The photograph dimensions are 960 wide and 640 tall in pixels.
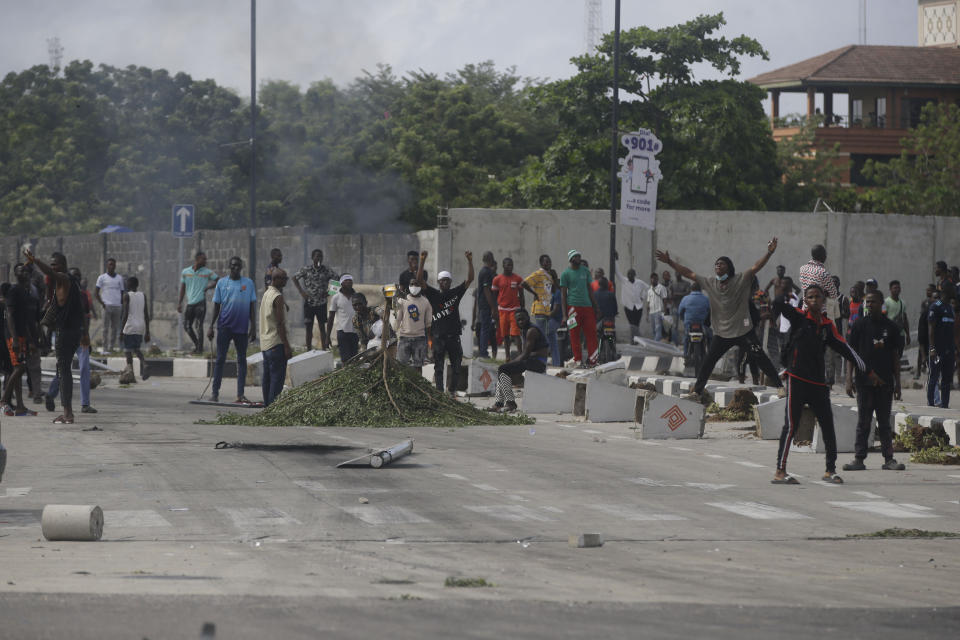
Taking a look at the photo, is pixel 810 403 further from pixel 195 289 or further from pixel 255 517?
pixel 195 289

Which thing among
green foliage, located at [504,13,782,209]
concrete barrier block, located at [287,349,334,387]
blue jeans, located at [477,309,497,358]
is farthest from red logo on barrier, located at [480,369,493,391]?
green foliage, located at [504,13,782,209]

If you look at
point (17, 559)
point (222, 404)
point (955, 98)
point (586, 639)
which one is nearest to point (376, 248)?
point (222, 404)

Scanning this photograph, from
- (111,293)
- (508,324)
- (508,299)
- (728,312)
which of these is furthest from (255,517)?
(111,293)

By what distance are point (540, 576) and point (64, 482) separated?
498 cm

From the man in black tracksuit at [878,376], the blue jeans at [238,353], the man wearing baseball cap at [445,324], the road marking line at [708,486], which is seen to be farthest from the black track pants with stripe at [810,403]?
the blue jeans at [238,353]

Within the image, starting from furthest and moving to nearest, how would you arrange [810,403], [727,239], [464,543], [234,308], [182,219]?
1. [727,239]
2. [182,219]
3. [234,308]
4. [810,403]
5. [464,543]

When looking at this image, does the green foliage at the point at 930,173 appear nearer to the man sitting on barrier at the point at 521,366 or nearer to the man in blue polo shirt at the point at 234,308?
the man sitting on barrier at the point at 521,366

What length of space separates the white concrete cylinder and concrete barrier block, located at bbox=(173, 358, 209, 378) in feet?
53.5

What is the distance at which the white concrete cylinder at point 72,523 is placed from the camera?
8023mm

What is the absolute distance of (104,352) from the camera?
88.8 feet

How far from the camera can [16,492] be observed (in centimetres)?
1017

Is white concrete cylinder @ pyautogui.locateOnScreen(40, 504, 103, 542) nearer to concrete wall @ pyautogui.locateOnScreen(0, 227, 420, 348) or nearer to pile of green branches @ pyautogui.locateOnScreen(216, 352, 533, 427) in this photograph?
pile of green branches @ pyautogui.locateOnScreen(216, 352, 533, 427)

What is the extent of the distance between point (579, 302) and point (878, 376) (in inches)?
360

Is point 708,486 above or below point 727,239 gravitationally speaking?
below
